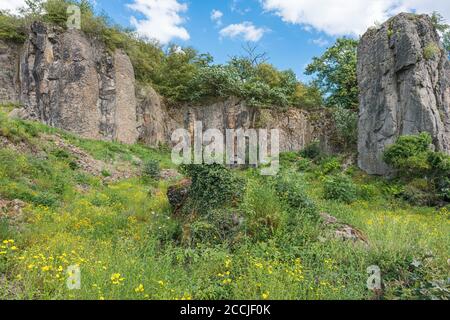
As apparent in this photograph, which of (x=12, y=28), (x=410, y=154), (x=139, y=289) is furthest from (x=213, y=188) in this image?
(x=12, y=28)

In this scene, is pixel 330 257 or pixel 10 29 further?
pixel 10 29

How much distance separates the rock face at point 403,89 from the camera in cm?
1565

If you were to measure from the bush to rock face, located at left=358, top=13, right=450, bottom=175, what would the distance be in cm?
456

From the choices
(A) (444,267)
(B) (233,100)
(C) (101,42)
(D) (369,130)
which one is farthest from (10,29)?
(A) (444,267)

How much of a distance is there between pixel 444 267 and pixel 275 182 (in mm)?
3627

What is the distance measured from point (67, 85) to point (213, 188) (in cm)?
1385

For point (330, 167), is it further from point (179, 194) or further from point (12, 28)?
point (12, 28)

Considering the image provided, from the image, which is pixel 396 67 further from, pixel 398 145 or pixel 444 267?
pixel 444 267

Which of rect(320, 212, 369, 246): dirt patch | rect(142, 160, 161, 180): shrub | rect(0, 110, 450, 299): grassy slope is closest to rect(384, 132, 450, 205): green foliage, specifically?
rect(0, 110, 450, 299): grassy slope

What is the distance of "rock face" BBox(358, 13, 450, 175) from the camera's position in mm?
15648

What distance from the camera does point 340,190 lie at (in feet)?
39.6

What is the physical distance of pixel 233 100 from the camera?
22938 mm
